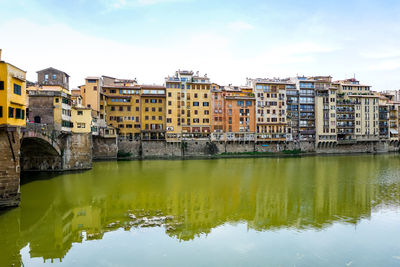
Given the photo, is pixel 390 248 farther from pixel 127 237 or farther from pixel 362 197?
pixel 127 237

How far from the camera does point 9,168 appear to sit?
2384 centimetres

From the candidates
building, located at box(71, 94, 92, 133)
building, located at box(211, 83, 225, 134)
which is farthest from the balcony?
building, located at box(71, 94, 92, 133)

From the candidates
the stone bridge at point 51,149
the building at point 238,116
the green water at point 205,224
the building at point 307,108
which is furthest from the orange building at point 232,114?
the green water at point 205,224

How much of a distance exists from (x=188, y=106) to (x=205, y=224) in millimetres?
56128

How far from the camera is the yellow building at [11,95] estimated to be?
24.0 meters

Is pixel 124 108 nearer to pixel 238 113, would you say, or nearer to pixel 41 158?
pixel 238 113

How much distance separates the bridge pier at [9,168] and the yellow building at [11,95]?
3.34 feet

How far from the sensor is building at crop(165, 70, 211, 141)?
74062 millimetres

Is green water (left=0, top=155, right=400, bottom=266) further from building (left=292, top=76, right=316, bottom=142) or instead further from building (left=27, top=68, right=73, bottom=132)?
building (left=292, top=76, right=316, bottom=142)

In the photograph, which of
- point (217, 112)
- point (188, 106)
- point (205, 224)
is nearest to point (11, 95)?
point (205, 224)

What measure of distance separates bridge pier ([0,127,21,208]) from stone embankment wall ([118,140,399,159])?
4514cm

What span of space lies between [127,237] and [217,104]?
61346mm

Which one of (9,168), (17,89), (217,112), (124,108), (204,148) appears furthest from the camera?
(217,112)

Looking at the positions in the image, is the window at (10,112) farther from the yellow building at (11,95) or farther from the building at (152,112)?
the building at (152,112)
